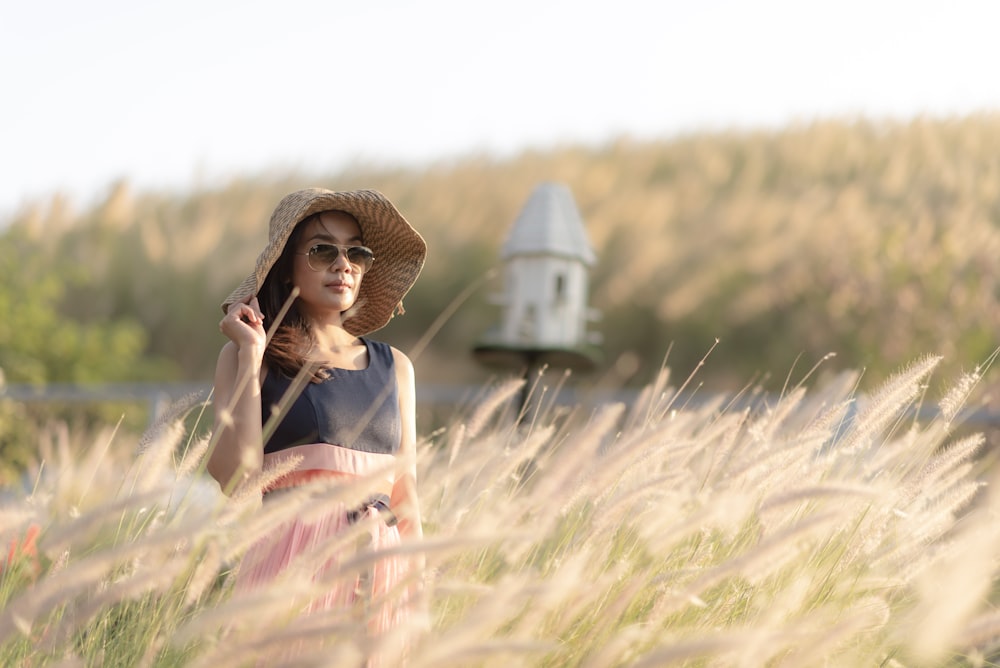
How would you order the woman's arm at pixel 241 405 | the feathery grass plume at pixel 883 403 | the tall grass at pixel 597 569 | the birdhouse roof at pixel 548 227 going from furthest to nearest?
1. the birdhouse roof at pixel 548 227
2. the feathery grass plume at pixel 883 403
3. the woman's arm at pixel 241 405
4. the tall grass at pixel 597 569

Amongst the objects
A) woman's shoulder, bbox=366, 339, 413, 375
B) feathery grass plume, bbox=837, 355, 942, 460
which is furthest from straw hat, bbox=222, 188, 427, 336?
feathery grass plume, bbox=837, 355, 942, 460

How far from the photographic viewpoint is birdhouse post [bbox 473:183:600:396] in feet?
23.5

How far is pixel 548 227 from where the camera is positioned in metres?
7.15

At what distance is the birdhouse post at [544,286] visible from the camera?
7.15 m

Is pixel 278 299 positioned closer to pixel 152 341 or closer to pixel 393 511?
pixel 393 511

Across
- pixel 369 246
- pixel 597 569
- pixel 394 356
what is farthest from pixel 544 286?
pixel 597 569

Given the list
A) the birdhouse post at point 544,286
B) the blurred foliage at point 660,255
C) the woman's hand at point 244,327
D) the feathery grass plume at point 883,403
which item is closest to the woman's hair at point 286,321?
the woman's hand at point 244,327

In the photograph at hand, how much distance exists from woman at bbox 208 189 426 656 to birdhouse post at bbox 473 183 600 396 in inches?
Answer: 164

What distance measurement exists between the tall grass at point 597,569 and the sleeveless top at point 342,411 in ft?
0.60

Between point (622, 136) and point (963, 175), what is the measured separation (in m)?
5.08

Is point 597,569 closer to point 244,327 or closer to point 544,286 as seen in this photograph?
point 244,327

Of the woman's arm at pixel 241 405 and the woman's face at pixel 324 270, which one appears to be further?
the woman's face at pixel 324 270

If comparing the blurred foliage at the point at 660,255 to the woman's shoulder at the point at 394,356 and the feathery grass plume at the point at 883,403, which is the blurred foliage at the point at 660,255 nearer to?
the feathery grass plume at the point at 883,403

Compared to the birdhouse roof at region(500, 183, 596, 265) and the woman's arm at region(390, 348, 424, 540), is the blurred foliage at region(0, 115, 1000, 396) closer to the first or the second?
the birdhouse roof at region(500, 183, 596, 265)
